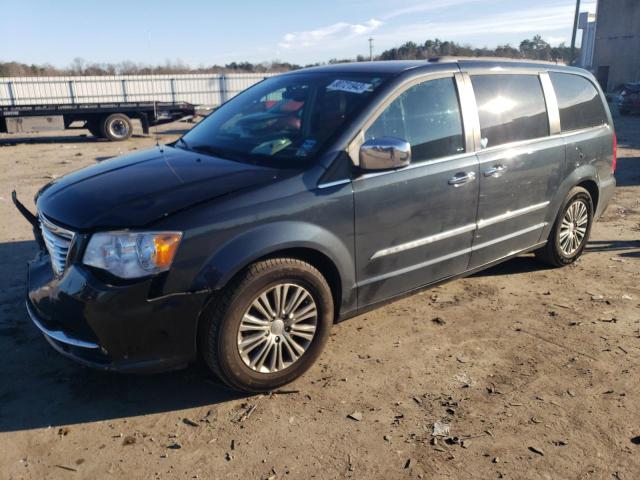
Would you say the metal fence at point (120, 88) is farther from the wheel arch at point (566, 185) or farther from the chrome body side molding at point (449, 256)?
A: the chrome body side molding at point (449, 256)

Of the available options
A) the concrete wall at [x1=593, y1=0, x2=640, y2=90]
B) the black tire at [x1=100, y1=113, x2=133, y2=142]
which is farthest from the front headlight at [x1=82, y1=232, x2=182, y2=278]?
the concrete wall at [x1=593, y1=0, x2=640, y2=90]

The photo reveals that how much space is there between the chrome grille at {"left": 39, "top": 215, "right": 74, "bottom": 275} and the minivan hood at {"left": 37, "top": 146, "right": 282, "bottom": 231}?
0.05 meters

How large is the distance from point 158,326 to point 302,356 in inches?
37.8

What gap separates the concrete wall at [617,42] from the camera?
41469 millimetres

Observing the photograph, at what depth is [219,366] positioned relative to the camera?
9.95 feet

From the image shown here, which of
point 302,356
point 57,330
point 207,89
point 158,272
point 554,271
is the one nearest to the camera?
point 158,272

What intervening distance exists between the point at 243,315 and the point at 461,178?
75.1 inches

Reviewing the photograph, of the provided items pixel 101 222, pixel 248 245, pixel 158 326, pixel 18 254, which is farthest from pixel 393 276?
pixel 18 254

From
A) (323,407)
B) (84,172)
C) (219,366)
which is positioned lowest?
(323,407)

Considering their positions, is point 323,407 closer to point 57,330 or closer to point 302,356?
point 302,356

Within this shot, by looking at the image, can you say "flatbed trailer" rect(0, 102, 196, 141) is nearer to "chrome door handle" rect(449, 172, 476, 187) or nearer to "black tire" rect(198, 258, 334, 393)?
"chrome door handle" rect(449, 172, 476, 187)

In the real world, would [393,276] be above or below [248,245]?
below

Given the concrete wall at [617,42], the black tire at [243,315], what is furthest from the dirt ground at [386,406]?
the concrete wall at [617,42]

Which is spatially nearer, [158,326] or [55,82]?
[158,326]
